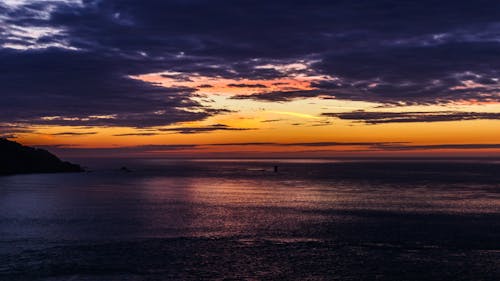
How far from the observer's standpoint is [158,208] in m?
76.2

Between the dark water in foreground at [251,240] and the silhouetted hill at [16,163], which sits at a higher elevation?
the silhouetted hill at [16,163]

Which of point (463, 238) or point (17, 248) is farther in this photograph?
point (463, 238)

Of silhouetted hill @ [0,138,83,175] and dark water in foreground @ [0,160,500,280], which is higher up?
silhouetted hill @ [0,138,83,175]

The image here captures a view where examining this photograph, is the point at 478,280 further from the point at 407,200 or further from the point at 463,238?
the point at 407,200

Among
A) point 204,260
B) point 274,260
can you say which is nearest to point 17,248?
point 204,260

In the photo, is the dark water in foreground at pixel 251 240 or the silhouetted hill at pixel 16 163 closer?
the dark water in foreground at pixel 251 240

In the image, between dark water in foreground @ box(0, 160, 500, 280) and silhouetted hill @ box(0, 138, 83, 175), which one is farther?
silhouetted hill @ box(0, 138, 83, 175)

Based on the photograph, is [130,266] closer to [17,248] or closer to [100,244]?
[100,244]

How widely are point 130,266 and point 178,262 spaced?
355 centimetres

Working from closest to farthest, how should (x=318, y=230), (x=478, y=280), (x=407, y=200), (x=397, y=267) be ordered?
(x=478, y=280)
(x=397, y=267)
(x=318, y=230)
(x=407, y=200)

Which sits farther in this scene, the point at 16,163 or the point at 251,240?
the point at 16,163

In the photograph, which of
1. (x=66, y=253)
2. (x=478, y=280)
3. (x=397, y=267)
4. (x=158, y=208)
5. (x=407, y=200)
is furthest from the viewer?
(x=407, y=200)

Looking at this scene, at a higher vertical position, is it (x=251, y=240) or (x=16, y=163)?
(x=16, y=163)

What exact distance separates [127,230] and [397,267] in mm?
28400
